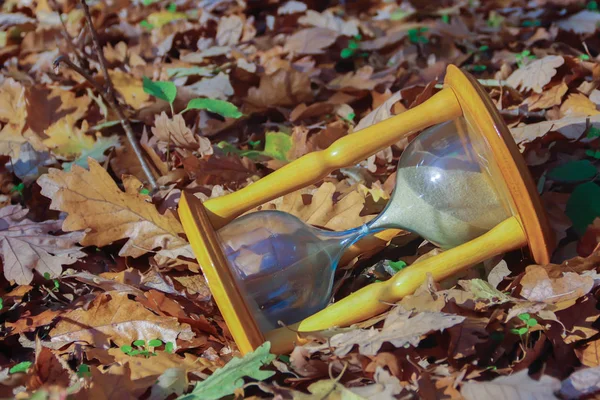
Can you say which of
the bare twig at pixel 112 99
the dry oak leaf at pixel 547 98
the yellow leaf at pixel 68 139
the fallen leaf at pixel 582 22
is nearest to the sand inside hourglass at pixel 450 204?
the dry oak leaf at pixel 547 98

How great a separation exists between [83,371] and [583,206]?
133 centimetres

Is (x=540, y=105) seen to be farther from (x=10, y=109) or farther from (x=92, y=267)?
(x=10, y=109)

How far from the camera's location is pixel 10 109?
92.1 inches

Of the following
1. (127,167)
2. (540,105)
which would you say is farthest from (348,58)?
(127,167)

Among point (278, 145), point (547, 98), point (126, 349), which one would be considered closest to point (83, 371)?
point (126, 349)

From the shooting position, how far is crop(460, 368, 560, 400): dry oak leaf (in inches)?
46.3

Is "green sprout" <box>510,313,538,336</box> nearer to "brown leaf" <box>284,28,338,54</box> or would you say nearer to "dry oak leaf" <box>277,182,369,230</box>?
"dry oak leaf" <box>277,182,369,230</box>

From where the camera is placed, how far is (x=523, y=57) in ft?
8.08

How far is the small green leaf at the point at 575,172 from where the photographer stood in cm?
181

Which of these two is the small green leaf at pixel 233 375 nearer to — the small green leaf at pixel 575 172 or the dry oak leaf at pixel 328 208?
the dry oak leaf at pixel 328 208

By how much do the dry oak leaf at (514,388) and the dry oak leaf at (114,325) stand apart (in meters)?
0.67

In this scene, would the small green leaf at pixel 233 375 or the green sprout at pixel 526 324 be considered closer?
the small green leaf at pixel 233 375

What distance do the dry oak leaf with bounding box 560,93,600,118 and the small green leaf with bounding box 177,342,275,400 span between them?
128 cm

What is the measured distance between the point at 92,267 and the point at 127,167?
0.42m
